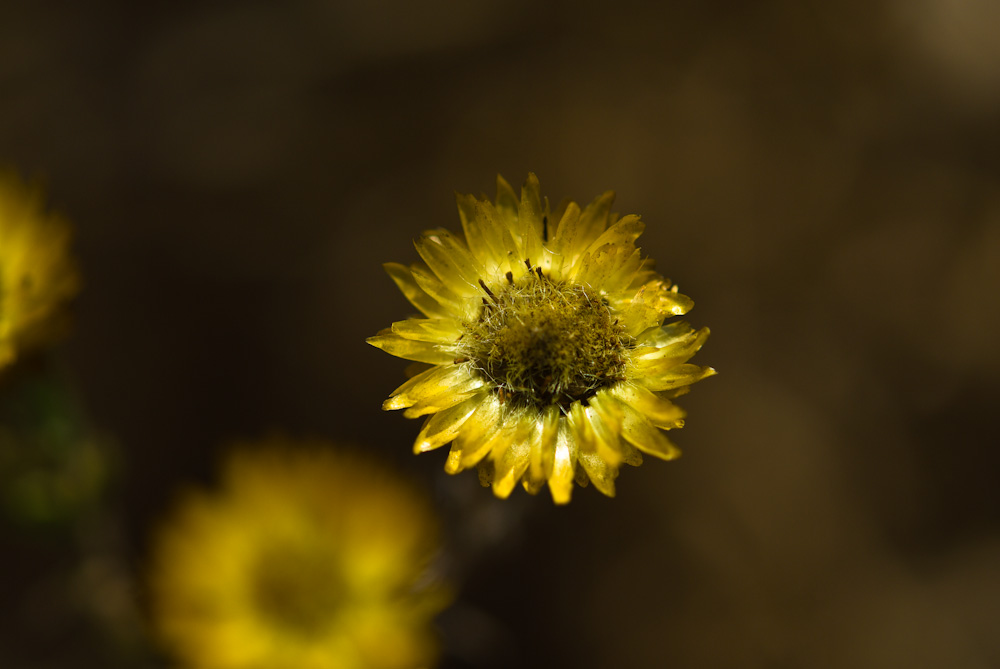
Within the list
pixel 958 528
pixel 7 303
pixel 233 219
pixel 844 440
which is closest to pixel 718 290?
pixel 844 440

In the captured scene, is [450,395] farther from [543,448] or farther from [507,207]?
[507,207]

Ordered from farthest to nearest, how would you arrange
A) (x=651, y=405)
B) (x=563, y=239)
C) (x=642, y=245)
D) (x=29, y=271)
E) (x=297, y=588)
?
1. (x=642, y=245)
2. (x=297, y=588)
3. (x=29, y=271)
4. (x=563, y=239)
5. (x=651, y=405)

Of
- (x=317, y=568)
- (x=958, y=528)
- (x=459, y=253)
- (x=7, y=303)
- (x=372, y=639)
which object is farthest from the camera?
(x=958, y=528)

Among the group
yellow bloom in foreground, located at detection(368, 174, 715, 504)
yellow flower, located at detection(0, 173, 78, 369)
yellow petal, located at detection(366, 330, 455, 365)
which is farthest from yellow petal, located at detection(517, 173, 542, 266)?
yellow flower, located at detection(0, 173, 78, 369)

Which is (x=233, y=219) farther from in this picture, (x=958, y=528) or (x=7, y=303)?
(x=958, y=528)

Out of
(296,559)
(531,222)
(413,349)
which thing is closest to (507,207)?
(531,222)

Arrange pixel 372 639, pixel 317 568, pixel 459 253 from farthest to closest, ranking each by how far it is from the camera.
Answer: pixel 317 568 < pixel 372 639 < pixel 459 253

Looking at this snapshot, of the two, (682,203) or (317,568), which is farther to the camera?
(682,203)
